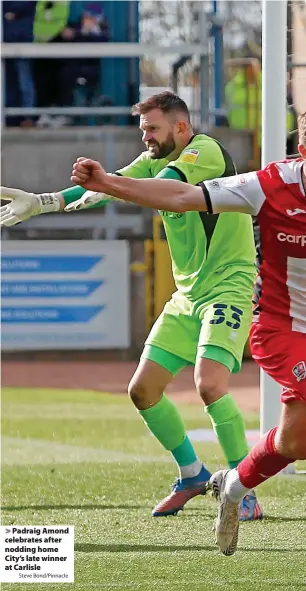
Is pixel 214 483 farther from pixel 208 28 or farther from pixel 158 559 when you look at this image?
pixel 208 28

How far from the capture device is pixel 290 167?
4.78m

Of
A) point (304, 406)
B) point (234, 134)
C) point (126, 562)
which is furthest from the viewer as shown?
point (234, 134)

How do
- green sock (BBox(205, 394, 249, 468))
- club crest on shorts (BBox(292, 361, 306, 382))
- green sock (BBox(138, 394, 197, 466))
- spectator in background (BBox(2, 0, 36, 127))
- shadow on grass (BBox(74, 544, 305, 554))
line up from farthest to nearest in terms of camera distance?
spectator in background (BBox(2, 0, 36, 127)), green sock (BBox(138, 394, 197, 466)), green sock (BBox(205, 394, 249, 468)), shadow on grass (BBox(74, 544, 305, 554)), club crest on shorts (BBox(292, 361, 306, 382))

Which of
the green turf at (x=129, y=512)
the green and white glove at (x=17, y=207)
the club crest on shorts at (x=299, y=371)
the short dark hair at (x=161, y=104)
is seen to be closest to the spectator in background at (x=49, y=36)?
the green turf at (x=129, y=512)

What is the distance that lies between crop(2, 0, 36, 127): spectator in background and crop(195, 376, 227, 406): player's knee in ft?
36.7

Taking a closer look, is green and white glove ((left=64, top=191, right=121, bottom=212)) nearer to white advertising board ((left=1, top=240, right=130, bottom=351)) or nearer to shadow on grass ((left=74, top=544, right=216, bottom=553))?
shadow on grass ((left=74, top=544, right=216, bottom=553))

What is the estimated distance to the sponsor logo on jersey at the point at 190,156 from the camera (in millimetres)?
5883

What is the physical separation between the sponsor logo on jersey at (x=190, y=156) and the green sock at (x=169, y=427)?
137 cm

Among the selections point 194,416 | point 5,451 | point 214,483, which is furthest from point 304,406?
point 194,416

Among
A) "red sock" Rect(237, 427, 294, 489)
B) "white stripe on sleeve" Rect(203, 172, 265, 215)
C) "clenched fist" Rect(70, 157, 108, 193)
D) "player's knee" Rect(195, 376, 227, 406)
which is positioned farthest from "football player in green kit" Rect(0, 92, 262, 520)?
"clenched fist" Rect(70, 157, 108, 193)

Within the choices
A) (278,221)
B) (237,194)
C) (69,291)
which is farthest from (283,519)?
(69,291)

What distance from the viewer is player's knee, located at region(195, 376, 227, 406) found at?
20.0 feet

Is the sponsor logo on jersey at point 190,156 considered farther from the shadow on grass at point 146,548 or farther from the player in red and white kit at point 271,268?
the shadow on grass at point 146,548

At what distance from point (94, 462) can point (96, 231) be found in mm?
9212
